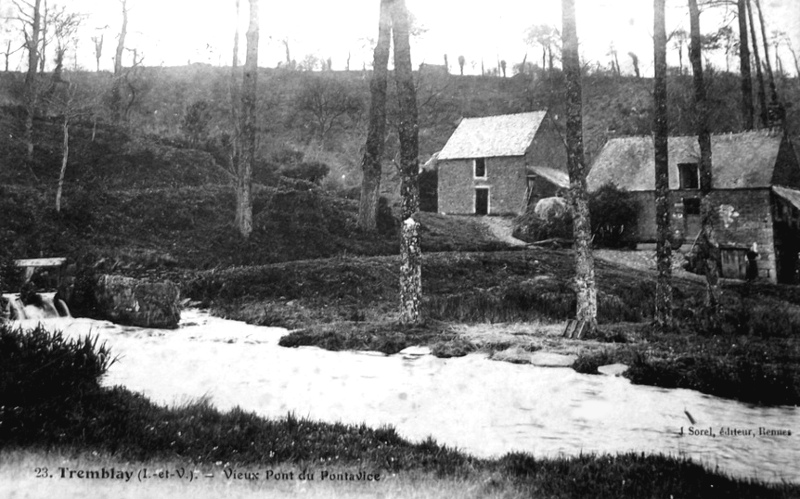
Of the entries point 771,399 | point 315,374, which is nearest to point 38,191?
point 315,374

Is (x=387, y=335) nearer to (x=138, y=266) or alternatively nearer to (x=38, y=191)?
(x=138, y=266)

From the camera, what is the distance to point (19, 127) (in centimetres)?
1017

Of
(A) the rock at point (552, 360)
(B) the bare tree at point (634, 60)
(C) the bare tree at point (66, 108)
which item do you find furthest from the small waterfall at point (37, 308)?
(B) the bare tree at point (634, 60)

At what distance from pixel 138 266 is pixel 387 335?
3.63 metres

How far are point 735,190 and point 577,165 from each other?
44.8 ft

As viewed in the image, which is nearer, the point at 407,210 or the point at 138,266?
the point at 138,266

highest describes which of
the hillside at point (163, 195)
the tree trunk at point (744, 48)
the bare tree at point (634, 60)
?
the bare tree at point (634, 60)

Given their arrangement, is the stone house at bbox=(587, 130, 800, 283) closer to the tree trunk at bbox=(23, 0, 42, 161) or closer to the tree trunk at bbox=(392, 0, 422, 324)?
the tree trunk at bbox=(392, 0, 422, 324)

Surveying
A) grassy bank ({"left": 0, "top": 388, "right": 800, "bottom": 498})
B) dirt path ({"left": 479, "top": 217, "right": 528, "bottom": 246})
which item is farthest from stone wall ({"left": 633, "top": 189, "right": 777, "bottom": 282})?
grassy bank ({"left": 0, "top": 388, "right": 800, "bottom": 498})

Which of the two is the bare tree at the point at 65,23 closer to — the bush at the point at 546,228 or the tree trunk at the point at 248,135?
the tree trunk at the point at 248,135

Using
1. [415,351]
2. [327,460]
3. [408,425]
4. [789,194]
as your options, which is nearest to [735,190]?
[789,194]

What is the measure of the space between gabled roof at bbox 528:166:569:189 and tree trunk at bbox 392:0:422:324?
25300 mm

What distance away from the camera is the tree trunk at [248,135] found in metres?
13.4

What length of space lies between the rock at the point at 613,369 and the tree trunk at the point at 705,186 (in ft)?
11.6
